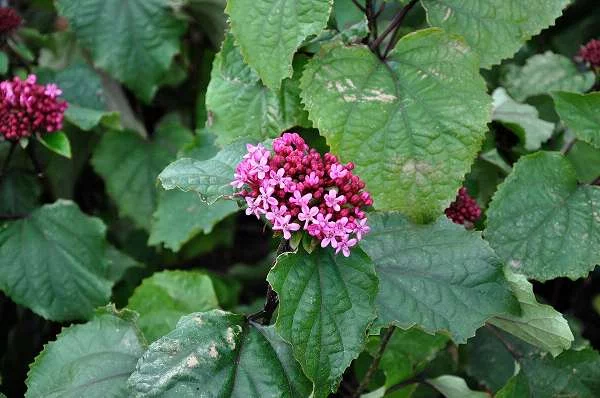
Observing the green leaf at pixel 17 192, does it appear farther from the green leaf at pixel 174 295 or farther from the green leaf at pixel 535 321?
the green leaf at pixel 535 321

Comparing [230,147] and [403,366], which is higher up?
[230,147]

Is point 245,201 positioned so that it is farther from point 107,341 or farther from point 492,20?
point 492,20

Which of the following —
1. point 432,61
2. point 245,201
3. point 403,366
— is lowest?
point 403,366

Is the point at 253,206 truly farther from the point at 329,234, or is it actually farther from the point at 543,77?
the point at 543,77

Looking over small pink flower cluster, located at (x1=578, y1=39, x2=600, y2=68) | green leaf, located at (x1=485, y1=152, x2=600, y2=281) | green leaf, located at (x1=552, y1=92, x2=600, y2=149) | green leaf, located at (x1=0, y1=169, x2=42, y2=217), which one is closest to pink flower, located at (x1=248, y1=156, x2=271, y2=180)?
green leaf, located at (x1=485, y1=152, x2=600, y2=281)

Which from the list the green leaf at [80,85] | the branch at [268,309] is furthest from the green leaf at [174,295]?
the green leaf at [80,85]

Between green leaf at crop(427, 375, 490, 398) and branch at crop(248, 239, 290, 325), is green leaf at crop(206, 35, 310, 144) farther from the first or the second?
green leaf at crop(427, 375, 490, 398)

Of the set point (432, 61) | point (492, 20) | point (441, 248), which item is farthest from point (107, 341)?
point (492, 20)
